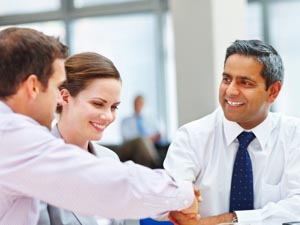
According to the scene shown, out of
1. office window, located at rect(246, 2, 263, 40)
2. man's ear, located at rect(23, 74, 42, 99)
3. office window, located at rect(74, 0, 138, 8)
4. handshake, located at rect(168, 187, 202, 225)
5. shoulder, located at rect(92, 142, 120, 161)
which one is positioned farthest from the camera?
office window, located at rect(74, 0, 138, 8)

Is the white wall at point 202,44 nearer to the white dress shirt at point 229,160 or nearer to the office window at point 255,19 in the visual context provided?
the white dress shirt at point 229,160

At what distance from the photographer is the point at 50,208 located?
1.82m

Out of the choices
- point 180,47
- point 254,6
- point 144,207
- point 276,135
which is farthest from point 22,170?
point 254,6

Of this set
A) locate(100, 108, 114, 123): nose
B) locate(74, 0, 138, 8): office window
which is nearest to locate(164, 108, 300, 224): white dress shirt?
locate(100, 108, 114, 123): nose

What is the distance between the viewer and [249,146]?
244 centimetres

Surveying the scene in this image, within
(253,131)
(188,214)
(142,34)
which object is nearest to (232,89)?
(253,131)

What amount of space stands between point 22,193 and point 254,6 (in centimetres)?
753

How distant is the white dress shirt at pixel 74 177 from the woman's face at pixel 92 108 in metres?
0.65

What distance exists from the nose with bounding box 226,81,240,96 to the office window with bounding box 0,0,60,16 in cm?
805

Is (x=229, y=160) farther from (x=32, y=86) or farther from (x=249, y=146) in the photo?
(x=32, y=86)

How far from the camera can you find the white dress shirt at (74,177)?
130cm

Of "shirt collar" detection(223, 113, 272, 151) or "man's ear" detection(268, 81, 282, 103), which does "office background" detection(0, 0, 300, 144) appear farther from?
"shirt collar" detection(223, 113, 272, 151)

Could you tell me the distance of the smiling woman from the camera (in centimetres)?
203

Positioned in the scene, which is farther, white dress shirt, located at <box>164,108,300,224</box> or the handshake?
→ white dress shirt, located at <box>164,108,300,224</box>
